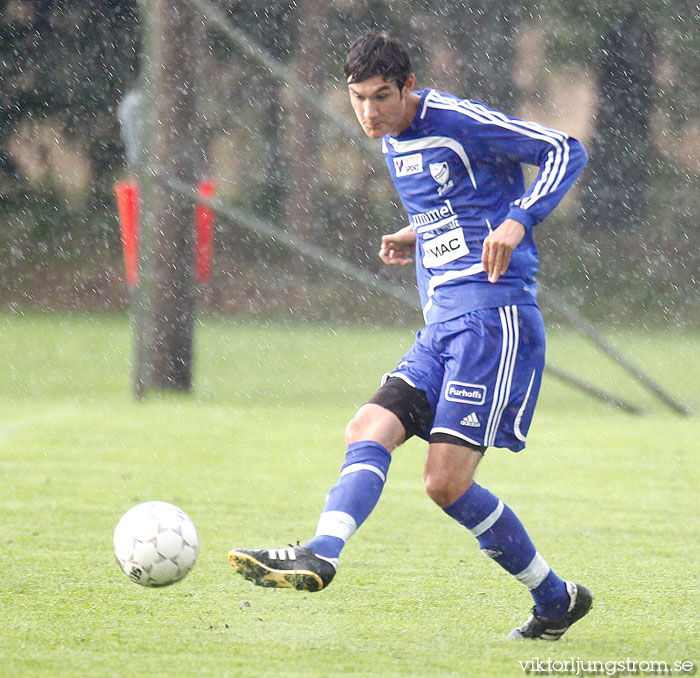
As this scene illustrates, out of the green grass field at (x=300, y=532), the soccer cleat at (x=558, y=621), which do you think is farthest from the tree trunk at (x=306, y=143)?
the soccer cleat at (x=558, y=621)

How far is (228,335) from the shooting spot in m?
13.8

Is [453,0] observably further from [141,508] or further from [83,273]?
[141,508]

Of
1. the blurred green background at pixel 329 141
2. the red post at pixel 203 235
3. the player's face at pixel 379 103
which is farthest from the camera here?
the blurred green background at pixel 329 141

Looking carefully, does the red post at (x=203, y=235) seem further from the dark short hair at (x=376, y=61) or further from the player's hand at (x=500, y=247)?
the player's hand at (x=500, y=247)

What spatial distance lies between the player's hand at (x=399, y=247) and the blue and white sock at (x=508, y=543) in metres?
0.97

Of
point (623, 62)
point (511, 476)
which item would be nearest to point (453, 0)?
point (623, 62)

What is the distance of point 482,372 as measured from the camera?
3.25 meters

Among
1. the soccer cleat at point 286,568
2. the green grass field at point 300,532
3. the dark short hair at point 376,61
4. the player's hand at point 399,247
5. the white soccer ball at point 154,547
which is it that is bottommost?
the green grass field at point 300,532

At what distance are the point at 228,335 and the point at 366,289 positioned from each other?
1796 millimetres

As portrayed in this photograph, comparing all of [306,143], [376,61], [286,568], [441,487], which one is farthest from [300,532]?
[306,143]

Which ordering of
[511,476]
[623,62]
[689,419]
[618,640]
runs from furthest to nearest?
1. [623,62]
2. [689,419]
3. [511,476]
4. [618,640]

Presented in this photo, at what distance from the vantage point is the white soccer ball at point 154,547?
10.6ft

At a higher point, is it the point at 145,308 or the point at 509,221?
the point at 509,221

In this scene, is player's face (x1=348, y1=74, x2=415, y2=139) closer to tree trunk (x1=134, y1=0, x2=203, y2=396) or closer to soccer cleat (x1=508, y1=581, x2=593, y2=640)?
soccer cleat (x1=508, y1=581, x2=593, y2=640)
